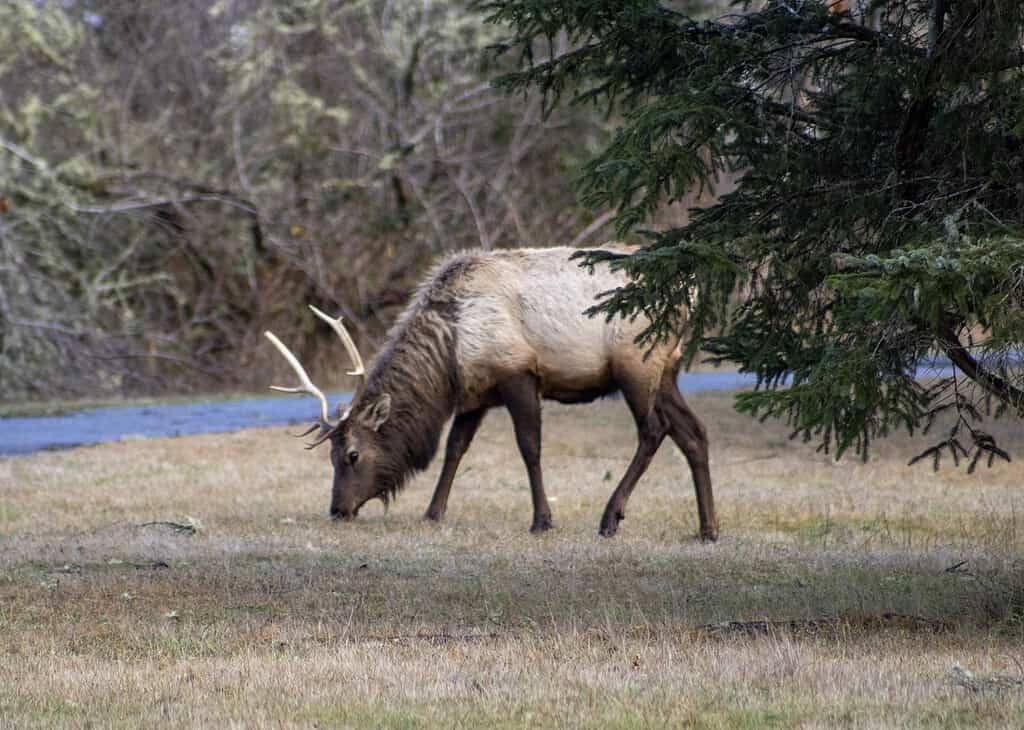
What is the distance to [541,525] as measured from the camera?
12.1 meters

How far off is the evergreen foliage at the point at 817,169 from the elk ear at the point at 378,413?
4656mm

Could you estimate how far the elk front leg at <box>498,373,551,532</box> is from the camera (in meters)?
12.2

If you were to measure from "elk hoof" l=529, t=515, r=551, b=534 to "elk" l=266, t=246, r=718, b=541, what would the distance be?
0.03 ft

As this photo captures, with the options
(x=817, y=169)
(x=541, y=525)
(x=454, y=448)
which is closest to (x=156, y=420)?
(x=454, y=448)

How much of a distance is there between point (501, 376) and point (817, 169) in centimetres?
470

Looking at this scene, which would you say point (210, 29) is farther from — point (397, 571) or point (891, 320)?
point (891, 320)

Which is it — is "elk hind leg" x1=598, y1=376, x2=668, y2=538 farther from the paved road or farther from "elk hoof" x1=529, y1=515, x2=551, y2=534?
the paved road

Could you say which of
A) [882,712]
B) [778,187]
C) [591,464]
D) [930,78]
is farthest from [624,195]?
[591,464]

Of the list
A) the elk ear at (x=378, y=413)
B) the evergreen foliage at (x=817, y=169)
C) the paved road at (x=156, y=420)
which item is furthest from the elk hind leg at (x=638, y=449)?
→ the paved road at (x=156, y=420)

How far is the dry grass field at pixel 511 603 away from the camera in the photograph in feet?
20.0

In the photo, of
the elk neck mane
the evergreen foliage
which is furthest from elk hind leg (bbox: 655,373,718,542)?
the evergreen foliage

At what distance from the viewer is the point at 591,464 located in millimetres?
17281

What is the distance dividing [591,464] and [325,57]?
12560mm

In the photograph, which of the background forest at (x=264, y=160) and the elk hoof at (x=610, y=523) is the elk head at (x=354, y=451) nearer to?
the elk hoof at (x=610, y=523)
